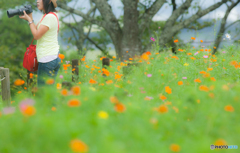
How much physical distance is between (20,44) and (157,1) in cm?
868

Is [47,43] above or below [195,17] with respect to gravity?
below

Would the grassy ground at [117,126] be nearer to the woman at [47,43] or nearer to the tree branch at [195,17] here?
the woman at [47,43]

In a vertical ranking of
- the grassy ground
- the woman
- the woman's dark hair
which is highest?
the woman's dark hair

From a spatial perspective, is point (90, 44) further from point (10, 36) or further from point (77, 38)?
point (10, 36)

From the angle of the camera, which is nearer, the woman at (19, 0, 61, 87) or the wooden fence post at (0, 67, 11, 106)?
the woman at (19, 0, 61, 87)

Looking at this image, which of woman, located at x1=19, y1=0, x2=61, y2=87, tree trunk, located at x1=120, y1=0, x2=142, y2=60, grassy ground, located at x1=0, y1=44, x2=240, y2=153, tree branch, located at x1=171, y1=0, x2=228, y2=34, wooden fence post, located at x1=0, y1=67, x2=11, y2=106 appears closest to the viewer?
grassy ground, located at x1=0, y1=44, x2=240, y2=153

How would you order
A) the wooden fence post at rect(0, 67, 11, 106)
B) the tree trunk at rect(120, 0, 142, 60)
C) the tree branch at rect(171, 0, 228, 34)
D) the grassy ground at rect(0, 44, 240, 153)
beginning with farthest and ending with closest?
the tree branch at rect(171, 0, 228, 34), the tree trunk at rect(120, 0, 142, 60), the wooden fence post at rect(0, 67, 11, 106), the grassy ground at rect(0, 44, 240, 153)

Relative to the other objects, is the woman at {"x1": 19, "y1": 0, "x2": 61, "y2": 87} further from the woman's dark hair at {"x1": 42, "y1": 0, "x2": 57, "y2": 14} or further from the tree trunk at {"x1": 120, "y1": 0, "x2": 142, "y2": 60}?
the tree trunk at {"x1": 120, "y1": 0, "x2": 142, "y2": 60}

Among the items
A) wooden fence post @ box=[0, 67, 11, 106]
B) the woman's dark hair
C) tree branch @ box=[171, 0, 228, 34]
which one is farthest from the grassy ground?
tree branch @ box=[171, 0, 228, 34]

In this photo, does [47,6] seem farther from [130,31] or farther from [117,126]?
[130,31]

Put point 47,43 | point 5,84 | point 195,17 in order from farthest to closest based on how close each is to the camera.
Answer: point 195,17 → point 5,84 → point 47,43

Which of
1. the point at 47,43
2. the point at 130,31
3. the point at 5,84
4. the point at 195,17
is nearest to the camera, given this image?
the point at 47,43

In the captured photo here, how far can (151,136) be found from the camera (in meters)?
1.55

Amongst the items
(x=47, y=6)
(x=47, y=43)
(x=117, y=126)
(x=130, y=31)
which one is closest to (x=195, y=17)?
(x=130, y=31)
